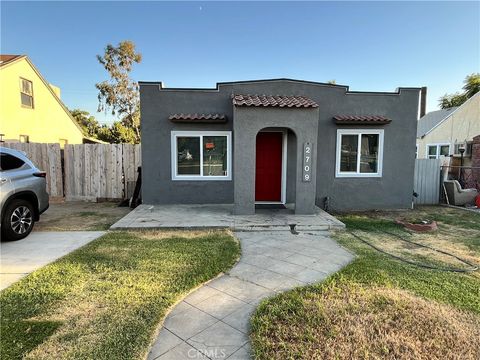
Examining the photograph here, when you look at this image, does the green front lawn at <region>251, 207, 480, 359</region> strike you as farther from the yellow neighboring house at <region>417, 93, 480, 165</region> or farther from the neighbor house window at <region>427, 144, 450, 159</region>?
the neighbor house window at <region>427, 144, 450, 159</region>

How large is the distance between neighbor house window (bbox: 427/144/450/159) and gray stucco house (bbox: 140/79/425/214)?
13124 millimetres

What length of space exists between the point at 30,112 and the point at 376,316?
19.6 metres

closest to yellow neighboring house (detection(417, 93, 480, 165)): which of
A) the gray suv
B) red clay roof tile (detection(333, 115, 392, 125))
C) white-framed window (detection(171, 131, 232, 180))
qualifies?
red clay roof tile (detection(333, 115, 392, 125))

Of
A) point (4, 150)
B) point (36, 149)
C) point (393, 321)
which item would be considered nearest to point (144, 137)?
point (4, 150)

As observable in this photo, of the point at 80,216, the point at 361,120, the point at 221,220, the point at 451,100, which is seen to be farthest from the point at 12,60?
the point at 451,100

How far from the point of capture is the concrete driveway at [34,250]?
13.9ft

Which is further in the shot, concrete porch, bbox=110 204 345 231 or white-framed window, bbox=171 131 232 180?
white-framed window, bbox=171 131 232 180

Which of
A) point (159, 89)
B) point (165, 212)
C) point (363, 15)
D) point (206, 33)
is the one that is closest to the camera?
point (165, 212)

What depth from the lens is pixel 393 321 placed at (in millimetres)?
2939

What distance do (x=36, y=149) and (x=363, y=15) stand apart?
12525 mm

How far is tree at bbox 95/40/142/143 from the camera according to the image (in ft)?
74.3

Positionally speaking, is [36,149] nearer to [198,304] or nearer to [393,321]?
[198,304]

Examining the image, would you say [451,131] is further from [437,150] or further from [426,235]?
[426,235]

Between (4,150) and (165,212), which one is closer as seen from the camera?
(4,150)
